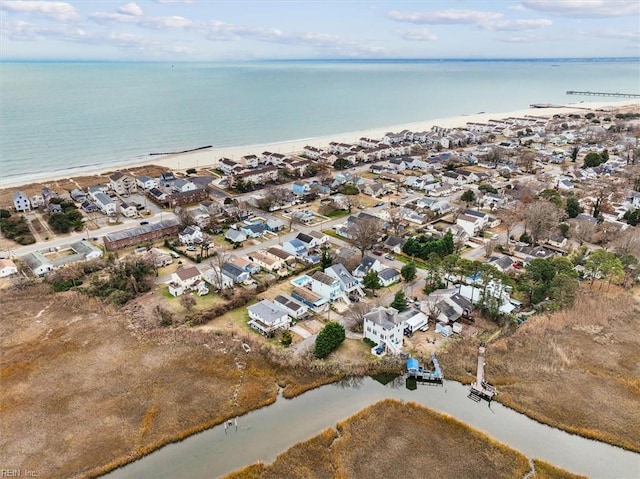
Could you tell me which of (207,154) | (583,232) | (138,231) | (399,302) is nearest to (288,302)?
(399,302)

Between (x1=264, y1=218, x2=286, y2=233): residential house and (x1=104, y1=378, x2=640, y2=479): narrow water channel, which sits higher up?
(x1=264, y1=218, x2=286, y2=233): residential house

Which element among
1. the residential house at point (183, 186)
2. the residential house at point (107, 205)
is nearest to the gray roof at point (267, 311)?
the residential house at point (107, 205)

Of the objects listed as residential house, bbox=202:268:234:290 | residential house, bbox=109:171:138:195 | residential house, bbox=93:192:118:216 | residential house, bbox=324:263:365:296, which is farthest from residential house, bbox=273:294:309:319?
residential house, bbox=109:171:138:195

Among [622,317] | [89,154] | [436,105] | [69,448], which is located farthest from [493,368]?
[436,105]

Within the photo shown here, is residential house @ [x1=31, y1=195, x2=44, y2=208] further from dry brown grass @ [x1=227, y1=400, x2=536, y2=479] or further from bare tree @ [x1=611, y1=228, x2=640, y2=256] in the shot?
bare tree @ [x1=611, y1=228, x2=640, y2=256]

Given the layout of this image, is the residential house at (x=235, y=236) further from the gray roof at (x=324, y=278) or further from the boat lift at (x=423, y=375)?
the boat lift at (x=423, y=375)

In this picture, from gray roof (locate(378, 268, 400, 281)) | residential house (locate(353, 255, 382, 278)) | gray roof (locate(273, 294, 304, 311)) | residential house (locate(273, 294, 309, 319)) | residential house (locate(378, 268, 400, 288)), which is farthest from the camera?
residential house (locate(353, 255, 382, 278))

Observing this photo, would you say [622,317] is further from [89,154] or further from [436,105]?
[436,105]
